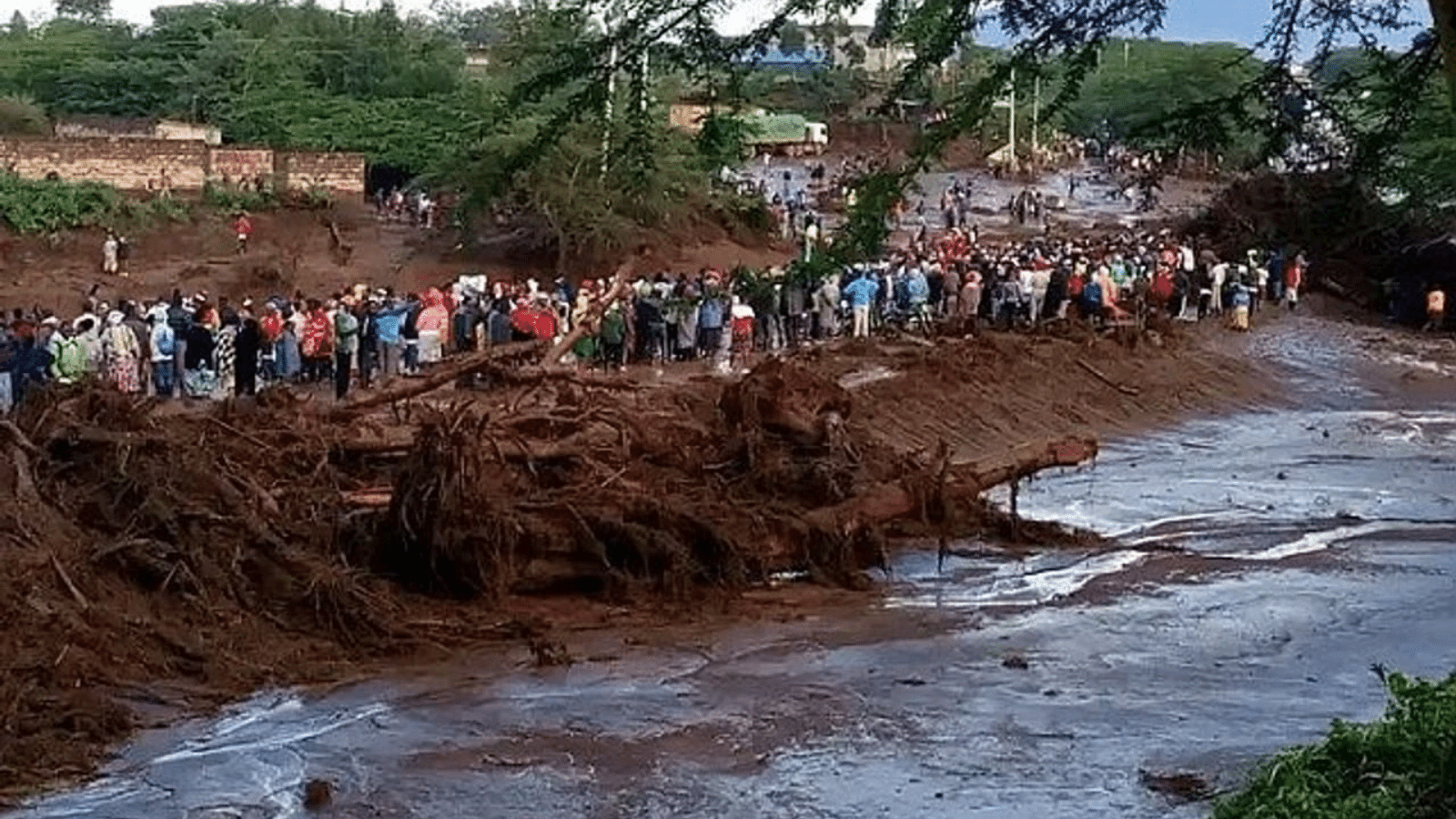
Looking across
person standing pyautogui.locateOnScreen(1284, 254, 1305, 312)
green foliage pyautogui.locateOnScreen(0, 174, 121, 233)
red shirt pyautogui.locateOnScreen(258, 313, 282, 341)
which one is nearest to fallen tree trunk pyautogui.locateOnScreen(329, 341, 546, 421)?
red shirt pyautogui.locateOnScreen(258, 313, 282, 341)

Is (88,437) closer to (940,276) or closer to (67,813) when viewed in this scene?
(67,813)

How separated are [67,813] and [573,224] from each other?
33090mm

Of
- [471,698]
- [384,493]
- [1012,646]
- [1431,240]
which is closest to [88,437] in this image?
[384,493]

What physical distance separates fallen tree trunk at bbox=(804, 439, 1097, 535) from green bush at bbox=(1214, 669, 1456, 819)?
992 centimetres

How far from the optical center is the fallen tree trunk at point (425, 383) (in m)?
18.8

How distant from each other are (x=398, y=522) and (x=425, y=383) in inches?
83.2

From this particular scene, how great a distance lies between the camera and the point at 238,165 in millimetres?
49062

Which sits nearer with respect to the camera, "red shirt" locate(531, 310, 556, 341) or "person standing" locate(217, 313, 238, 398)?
"person standing" locate(217, 313, 238, 398)

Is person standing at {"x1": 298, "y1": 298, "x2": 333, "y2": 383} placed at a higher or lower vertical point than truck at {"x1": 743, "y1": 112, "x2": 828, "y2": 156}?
lower

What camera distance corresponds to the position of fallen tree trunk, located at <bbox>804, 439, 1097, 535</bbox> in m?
19.1

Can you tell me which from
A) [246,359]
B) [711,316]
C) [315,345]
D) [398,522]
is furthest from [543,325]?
[398,522]

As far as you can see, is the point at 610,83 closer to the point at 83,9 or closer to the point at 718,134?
the point at 718,134

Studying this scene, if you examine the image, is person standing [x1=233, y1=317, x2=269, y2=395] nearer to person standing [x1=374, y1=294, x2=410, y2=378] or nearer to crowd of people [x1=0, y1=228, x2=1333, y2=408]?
crowd of people [x1=0, y1=228, x2=1333, y2=408]

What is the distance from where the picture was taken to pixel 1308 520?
24.0 meters
